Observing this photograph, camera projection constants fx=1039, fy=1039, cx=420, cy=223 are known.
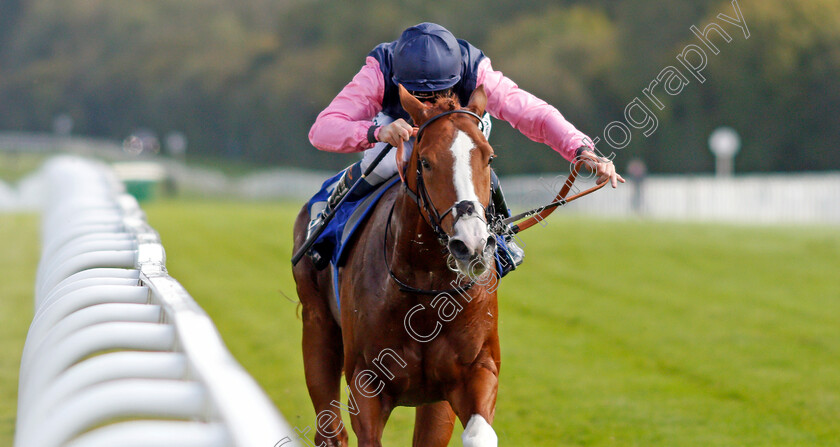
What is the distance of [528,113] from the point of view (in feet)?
12.5

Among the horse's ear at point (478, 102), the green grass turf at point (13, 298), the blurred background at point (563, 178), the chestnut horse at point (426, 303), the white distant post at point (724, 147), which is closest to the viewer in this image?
the chestnut horse at point (426, 303)

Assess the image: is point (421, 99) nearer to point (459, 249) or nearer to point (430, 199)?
point (430, 199)

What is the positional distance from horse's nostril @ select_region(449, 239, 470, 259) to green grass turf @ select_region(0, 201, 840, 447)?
8.70 feet

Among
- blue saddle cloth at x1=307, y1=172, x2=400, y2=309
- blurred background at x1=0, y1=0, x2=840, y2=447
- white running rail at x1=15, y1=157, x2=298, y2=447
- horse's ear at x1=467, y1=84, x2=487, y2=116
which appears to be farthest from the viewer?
blurred background at x1=0, y1=0, x2=840, y2=447

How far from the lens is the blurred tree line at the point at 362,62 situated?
1307 inches

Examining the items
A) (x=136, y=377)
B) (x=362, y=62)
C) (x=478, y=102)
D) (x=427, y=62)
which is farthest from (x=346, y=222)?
(x=362, y=62)

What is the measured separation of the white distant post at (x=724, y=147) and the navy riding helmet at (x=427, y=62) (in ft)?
81.0

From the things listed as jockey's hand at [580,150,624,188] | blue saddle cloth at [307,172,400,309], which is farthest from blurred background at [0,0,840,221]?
jockey's hand at [580,150,624,188]

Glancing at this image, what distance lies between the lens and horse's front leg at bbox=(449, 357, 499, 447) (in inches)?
128

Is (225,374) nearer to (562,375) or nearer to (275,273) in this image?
(562,375)

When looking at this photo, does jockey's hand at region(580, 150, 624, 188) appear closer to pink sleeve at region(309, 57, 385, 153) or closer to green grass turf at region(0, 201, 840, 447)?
pink sleeve at region(309, 57, 385, 153)

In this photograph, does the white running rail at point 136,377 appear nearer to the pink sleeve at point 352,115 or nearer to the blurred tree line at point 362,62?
the pink sleeve at point 352,115

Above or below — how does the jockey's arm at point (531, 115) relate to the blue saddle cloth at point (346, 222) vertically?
above

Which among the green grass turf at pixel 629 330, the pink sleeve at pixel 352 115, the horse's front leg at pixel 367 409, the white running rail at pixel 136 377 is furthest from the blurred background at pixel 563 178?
the white running rail at pixel 136 377
